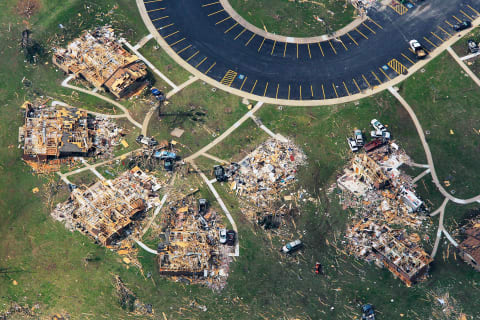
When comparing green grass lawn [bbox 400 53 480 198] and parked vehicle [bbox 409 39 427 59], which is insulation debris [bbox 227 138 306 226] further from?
parked vehicle [bbox 409 39 427 59]

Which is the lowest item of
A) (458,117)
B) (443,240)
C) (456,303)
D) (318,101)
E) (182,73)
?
(456,303)

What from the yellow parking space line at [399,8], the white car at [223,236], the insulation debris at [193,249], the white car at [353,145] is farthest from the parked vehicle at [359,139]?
the yellow parking space line at [399,8]

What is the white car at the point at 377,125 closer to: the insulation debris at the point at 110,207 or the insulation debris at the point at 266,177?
the insulation debris at the point at 266,177

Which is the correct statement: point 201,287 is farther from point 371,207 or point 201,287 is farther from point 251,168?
Result: point 371,207

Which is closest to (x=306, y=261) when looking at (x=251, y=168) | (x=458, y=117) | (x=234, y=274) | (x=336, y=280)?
(x=336, y=280)

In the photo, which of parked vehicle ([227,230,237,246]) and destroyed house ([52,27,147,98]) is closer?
parked vehicle ([227,230,237,246])

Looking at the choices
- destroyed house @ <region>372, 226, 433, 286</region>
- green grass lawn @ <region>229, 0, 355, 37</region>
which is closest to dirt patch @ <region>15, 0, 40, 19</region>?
green grass lawn @ <region>229, 0, 355, 37</region>
